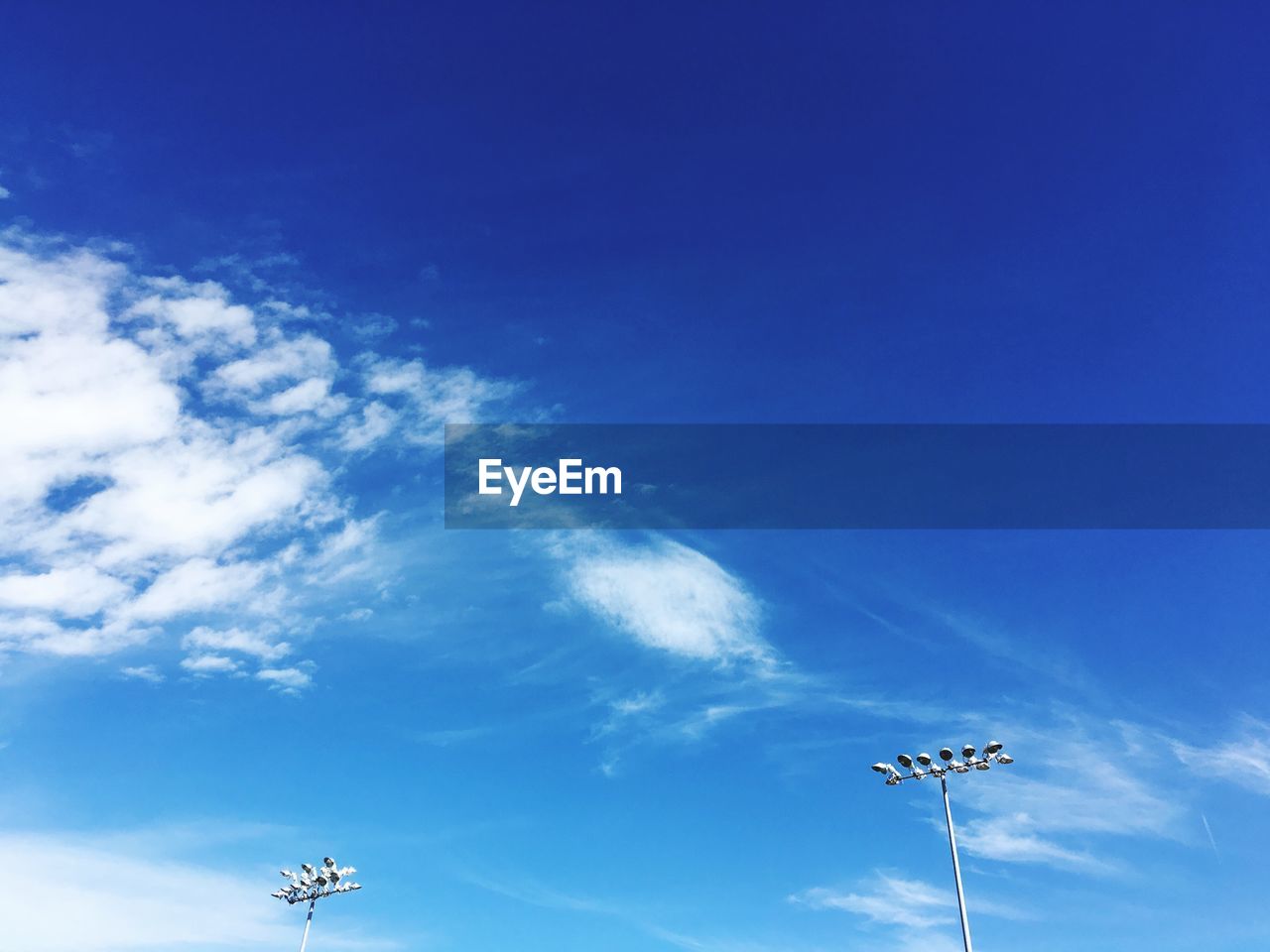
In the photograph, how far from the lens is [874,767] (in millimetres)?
27531

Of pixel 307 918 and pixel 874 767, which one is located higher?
pixel 874 767

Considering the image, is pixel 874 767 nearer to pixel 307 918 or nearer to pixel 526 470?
pixel 526 470

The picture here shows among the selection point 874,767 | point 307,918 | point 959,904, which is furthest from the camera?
point 307,918

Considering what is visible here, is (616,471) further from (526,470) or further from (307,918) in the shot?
(307,918)

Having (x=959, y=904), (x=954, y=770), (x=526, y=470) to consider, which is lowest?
(x=959, y=904)

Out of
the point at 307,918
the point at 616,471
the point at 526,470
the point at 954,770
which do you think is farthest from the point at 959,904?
the point at 307,918

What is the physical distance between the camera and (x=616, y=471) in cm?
2831

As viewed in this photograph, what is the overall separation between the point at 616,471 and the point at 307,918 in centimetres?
2819

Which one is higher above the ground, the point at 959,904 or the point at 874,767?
the point at 874,767

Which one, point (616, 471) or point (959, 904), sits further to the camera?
point (616, 471)

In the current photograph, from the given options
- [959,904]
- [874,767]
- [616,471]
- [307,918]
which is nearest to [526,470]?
[616,471]

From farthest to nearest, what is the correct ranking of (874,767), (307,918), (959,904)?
(307,918)
(874,767)
(959,904)

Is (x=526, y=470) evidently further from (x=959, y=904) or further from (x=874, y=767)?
(x=959, y=904)

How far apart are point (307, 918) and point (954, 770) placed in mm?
30933
